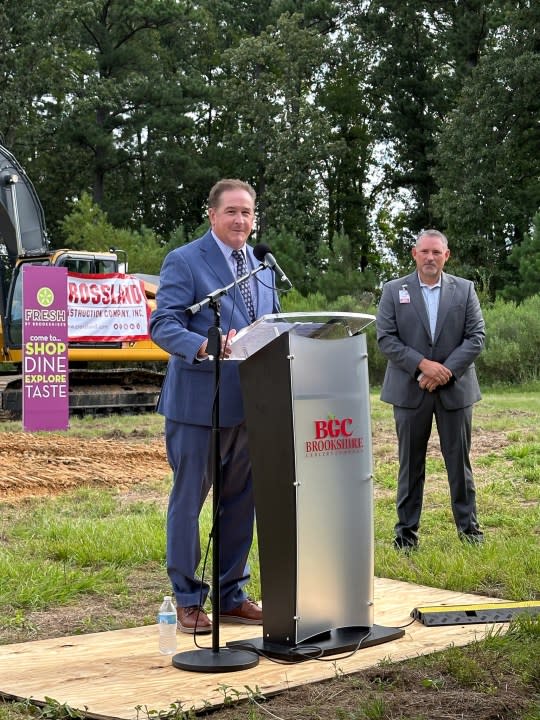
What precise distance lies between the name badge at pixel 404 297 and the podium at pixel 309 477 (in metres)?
2.49

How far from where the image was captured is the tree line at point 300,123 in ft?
113

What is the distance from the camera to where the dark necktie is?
16.7ft

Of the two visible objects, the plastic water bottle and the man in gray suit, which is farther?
the man in gray suit

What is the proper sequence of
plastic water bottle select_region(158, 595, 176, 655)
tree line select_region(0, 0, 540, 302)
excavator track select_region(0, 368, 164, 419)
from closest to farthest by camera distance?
plastic water bottle select_region(158, 595, 176, 655) → excavator track select_region(0, 368, 164, 419) → tree line select_region(0, 0, 540, 302)

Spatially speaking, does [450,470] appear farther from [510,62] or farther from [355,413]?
[510,62]

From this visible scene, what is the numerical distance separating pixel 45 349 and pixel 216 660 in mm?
11215

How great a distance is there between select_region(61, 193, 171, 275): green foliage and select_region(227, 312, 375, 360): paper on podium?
28.7 m

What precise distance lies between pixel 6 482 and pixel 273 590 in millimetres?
6678

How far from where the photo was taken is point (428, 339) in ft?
23.1

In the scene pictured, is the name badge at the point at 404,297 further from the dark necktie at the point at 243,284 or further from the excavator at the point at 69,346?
the excavator at the point at 69,346

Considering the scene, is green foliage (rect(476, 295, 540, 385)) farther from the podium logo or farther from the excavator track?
the podium logo

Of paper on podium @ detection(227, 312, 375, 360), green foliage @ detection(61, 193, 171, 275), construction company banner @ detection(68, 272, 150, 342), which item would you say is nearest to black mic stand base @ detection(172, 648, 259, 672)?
paper on podium @ detection(227, 312, 375, 360)

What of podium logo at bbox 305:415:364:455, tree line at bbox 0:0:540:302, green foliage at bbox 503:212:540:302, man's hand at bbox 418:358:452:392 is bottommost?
podium logo at bbox 305:415:364:455

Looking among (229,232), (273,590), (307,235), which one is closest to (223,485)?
(273,590)
